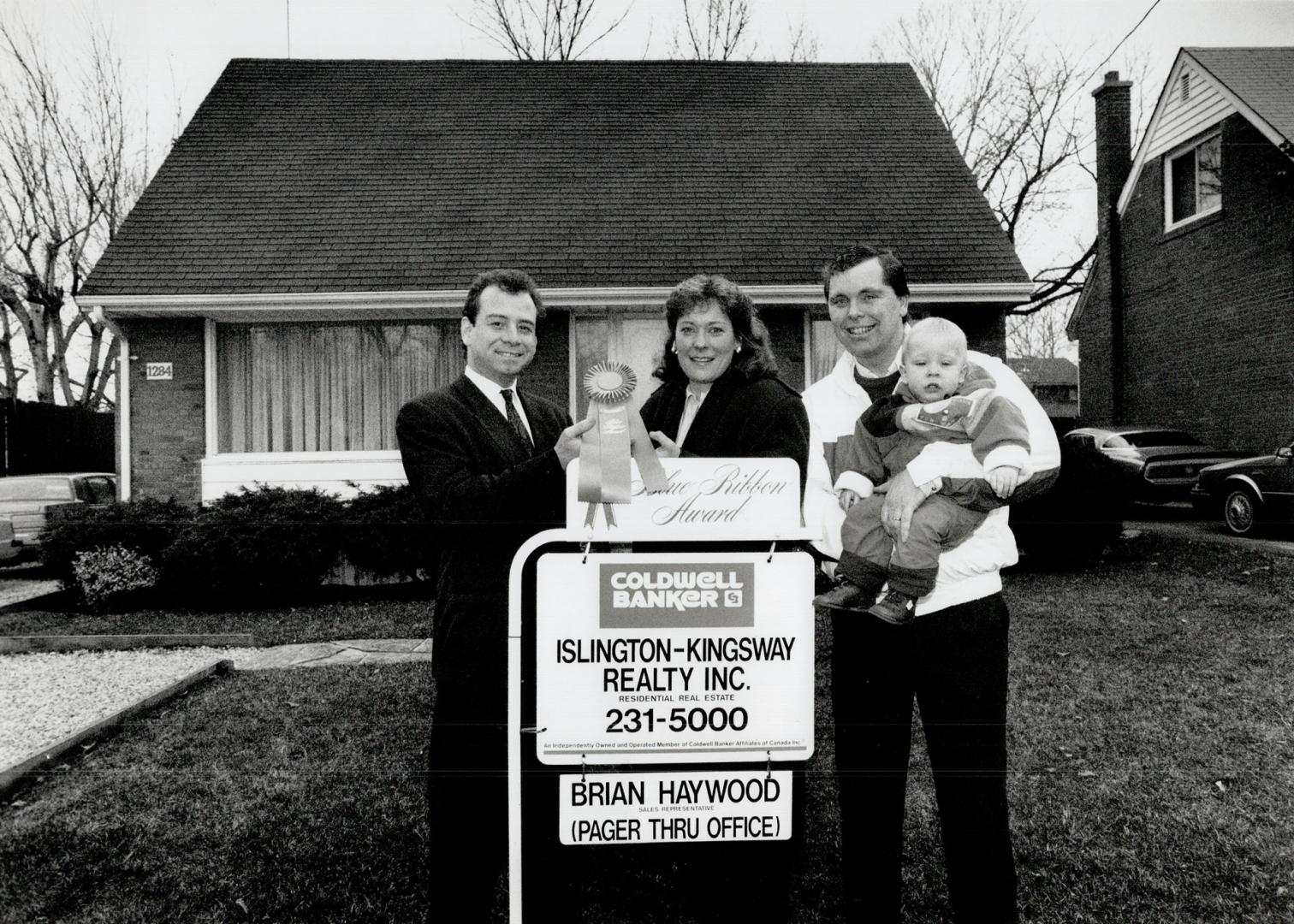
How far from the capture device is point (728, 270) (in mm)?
10383

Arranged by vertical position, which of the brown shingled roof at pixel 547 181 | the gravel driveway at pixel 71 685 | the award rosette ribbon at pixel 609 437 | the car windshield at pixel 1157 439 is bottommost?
the gravel driveway at pixel 71 685

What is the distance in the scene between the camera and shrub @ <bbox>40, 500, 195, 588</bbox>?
28.4ft

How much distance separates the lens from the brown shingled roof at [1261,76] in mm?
11961

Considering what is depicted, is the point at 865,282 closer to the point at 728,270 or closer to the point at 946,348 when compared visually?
the point at 946,348

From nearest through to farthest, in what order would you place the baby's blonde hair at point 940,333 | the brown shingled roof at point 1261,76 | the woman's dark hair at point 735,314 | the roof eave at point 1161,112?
the baby's blonde hair at point 940,333, the woman's dark hair at point 735,314, the brown shingled roof at point 1261,76, the roof eave at point 1161,112

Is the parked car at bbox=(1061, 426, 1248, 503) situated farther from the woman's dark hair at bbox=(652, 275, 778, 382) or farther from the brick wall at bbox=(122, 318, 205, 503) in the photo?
the woman's dark hair at bbox=(652, 275, 778, 382)

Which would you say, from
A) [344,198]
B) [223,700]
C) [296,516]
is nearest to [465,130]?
[344,198]

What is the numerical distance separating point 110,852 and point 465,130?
35.1ft

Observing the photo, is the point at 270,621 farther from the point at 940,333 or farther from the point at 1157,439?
the point at 1157,439

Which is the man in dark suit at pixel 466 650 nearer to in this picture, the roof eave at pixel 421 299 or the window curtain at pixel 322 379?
the roof eave at pixel 421 299

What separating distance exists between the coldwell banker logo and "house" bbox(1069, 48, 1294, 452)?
11.8 metres

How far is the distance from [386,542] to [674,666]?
Result: 6770 millimetres

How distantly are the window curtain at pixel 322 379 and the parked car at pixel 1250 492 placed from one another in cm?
957

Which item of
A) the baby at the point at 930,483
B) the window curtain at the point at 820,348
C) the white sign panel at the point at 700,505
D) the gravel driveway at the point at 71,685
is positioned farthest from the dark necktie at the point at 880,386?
the window curtain at the point at 820,348
